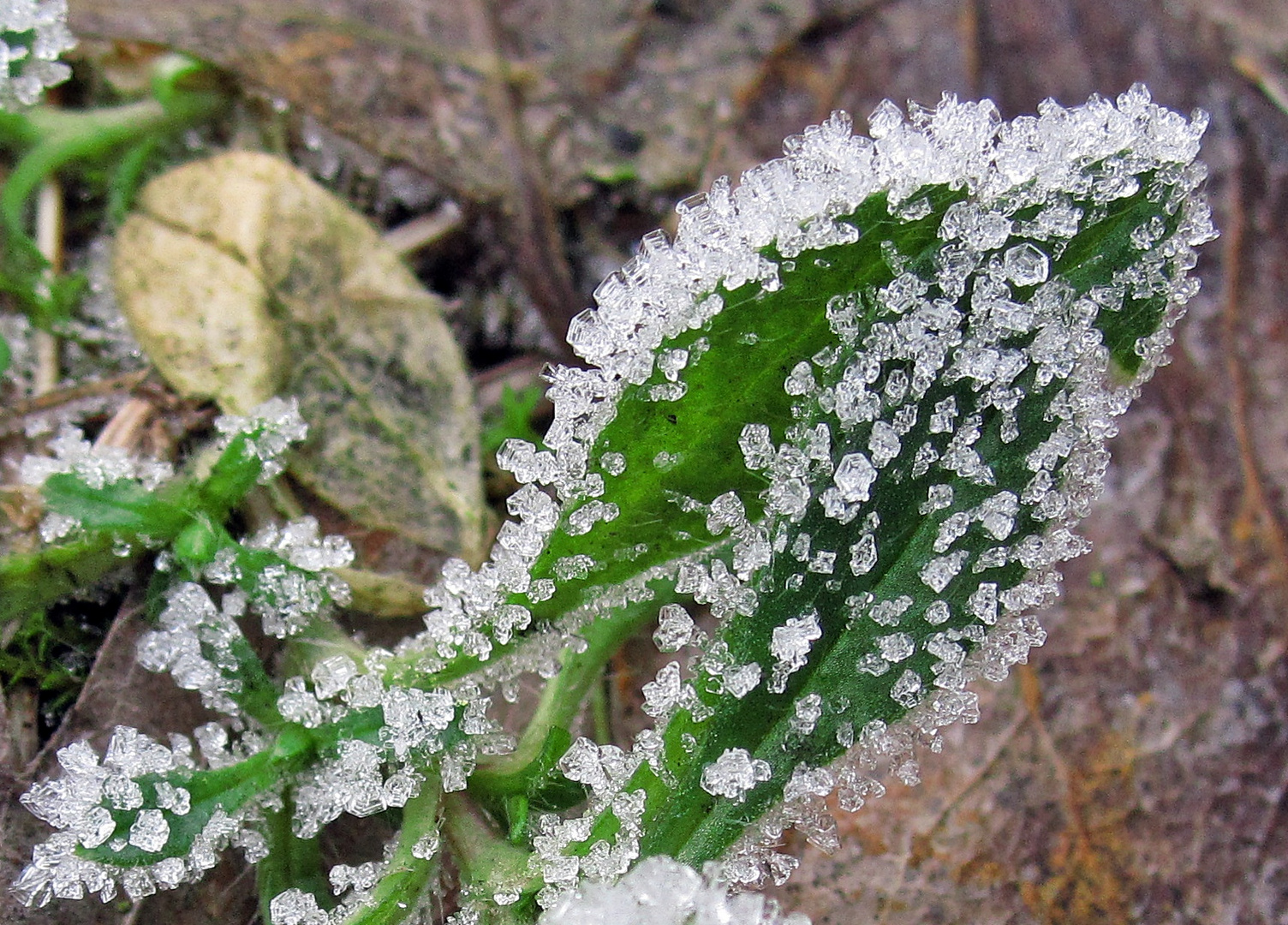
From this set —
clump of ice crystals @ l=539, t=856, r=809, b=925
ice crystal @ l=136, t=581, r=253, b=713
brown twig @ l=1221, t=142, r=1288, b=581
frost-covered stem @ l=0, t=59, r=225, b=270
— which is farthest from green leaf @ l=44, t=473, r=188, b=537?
brown twig @ l=1221, t=142, r=1288, b=581

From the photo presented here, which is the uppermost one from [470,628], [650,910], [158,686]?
[470,628]

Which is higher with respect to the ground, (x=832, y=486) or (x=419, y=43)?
(x=419, y=43)

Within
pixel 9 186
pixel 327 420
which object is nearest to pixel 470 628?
pixel 327 420

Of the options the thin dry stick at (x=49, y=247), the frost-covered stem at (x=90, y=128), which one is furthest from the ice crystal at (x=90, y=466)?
the frost-covered stem at (x=90, y=128)

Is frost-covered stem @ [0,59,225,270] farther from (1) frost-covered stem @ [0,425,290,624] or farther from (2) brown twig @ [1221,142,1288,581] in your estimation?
(2) brown twig @ [1221,142,1288,581]

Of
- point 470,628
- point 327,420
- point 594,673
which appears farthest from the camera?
point 327,420

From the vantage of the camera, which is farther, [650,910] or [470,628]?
[470,628]

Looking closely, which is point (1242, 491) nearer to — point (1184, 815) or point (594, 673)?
point (1184, 815)
